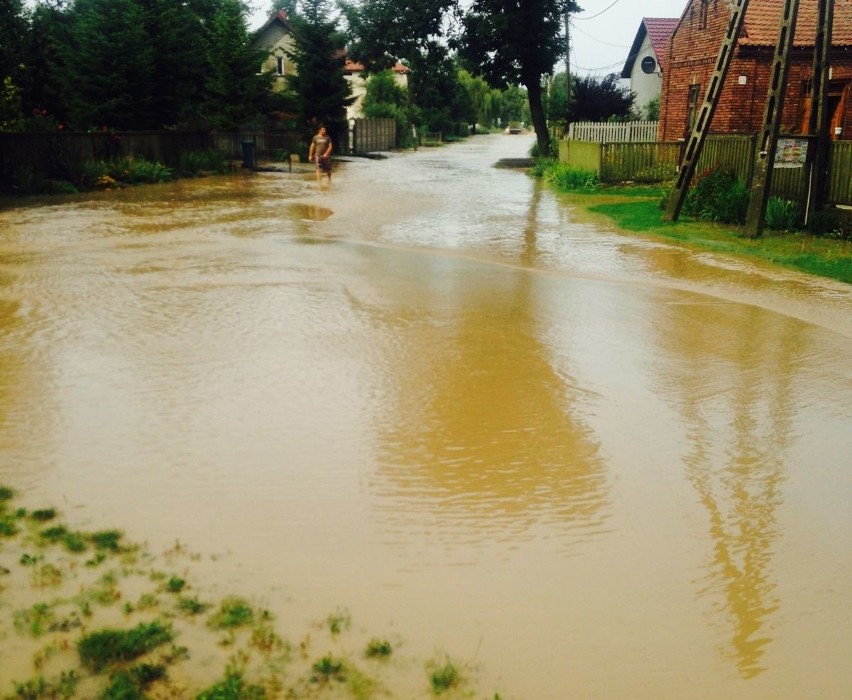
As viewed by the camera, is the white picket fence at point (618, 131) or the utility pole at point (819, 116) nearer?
the utility pole at point (819, 116)

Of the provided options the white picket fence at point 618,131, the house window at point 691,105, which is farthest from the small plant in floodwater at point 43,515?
the white picket fence at point 618,131

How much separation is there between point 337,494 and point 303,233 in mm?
11336

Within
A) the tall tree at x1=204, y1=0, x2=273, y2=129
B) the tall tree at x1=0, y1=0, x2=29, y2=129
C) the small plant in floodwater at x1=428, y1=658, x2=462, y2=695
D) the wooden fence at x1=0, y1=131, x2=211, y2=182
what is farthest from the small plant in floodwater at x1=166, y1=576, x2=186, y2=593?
the tall tree at x1=204, y1=0, x2=273, y2=129

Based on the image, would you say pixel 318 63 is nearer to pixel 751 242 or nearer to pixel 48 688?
pixel 751 242

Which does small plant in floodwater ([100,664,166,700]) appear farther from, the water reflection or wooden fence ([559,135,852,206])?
wooden fence ([559,135,852,206])

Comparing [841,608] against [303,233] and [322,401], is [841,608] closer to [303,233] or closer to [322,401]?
[322,401]

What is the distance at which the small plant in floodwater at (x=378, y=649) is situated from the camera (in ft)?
12.1

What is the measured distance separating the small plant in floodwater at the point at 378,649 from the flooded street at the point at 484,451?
0.10m

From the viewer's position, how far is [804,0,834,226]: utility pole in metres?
15.0

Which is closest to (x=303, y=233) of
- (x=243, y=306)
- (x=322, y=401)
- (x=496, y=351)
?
(x=243, y=306)

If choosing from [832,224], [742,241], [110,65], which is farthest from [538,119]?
[742,241]

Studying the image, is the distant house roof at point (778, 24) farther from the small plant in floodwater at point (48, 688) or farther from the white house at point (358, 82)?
the white house at point (358, 82)

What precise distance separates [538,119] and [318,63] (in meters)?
10.2

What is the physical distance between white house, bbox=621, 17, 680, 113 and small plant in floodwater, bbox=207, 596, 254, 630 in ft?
138
